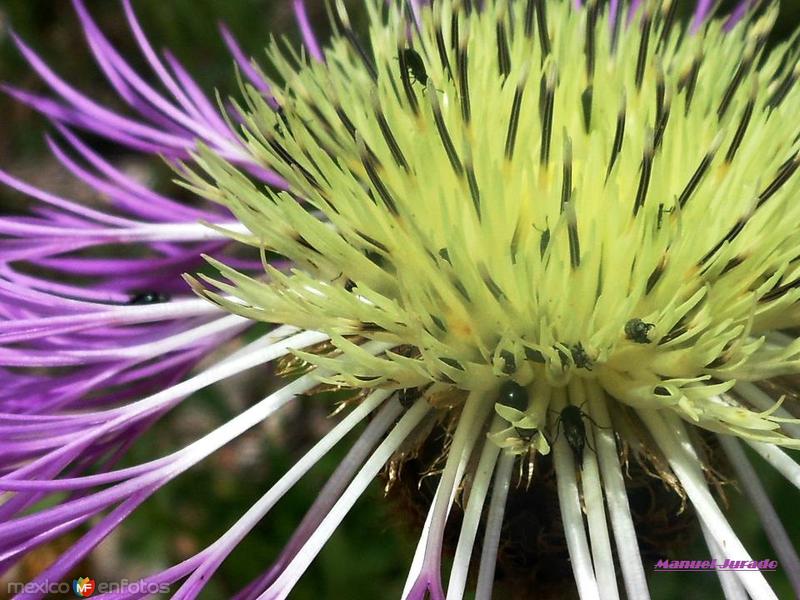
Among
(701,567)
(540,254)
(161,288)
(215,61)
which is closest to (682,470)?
(701,567)

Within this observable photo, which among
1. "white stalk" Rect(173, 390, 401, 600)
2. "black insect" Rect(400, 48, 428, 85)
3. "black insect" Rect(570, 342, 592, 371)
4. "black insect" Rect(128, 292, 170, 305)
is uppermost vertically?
"black insect" Rect(400, 48, 428, 85)

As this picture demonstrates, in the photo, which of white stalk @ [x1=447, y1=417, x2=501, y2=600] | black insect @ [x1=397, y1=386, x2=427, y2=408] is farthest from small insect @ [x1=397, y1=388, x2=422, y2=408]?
white stalk @ [x1=447, y1=417, x2=501, y2=600]

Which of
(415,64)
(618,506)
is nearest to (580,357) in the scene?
(618,506)

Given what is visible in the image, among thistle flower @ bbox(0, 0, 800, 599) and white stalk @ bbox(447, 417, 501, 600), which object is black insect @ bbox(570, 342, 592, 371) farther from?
white stalk @ bbox(447, 417, 501, 600)

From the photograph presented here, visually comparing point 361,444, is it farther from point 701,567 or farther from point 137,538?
point 137,538

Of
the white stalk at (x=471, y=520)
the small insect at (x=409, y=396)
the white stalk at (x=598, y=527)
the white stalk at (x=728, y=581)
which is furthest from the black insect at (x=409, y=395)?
the white stalk at (x=728, y=581)

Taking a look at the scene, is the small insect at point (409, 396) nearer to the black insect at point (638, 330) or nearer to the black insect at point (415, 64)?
the black insect at point (638, 330)

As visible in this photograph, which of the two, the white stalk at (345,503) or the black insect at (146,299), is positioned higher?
the black insect at (146,299)
